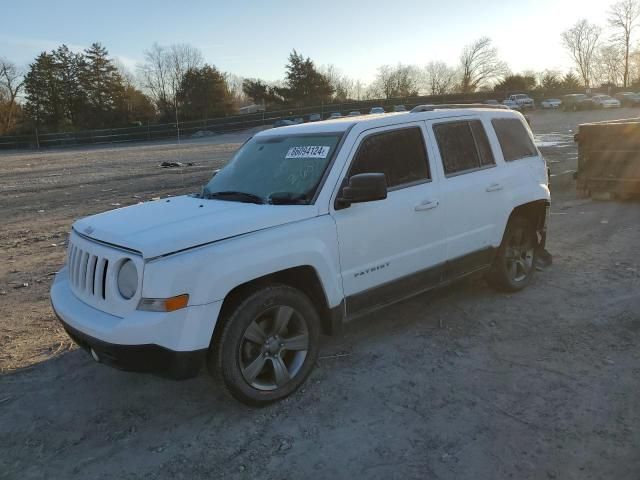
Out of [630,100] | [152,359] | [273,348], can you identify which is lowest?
[273,348]

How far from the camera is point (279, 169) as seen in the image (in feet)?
14.0

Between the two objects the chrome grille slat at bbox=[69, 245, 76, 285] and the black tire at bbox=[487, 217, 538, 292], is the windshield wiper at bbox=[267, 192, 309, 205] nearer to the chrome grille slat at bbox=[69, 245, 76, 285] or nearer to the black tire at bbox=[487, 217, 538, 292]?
the chrome grille slat at bbox=[69, 245, 76, 285]

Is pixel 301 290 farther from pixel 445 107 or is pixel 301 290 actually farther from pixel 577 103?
pixel 577 103

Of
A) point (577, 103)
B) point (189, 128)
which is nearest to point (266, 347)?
point (189, 128)

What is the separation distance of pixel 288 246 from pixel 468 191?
197cm

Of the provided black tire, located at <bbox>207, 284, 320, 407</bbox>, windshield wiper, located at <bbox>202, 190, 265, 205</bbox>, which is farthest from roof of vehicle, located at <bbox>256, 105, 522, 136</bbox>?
black tire, located at <bbox>207, 284, 320, 407</bbox>

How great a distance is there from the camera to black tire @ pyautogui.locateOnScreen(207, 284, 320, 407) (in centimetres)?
337

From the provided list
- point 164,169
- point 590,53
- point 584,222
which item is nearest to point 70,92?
point 164,169

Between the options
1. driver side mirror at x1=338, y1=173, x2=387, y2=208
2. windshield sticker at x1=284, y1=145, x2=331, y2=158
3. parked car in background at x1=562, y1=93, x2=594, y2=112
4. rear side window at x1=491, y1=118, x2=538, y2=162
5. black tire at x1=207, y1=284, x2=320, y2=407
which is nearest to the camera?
black tire at x1=207, y1=284, x2=320, y2=407

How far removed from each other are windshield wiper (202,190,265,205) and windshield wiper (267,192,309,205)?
0.29ft

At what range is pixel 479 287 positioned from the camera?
5.79 m

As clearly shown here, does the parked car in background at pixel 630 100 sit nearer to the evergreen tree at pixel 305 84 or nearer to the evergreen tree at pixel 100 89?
the evergreen tree at pixel 305 84

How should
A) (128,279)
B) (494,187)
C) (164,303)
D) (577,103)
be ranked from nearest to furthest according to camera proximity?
1. (164,303)
2. (128,279)
3. (494,187)
4. (577,103)

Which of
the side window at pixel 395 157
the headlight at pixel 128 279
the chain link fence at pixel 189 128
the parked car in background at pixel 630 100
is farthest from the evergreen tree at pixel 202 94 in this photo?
the headlight at pixel 128 279
